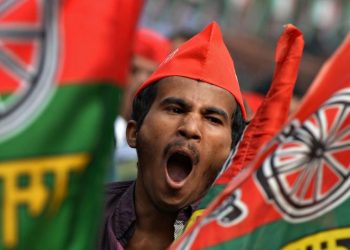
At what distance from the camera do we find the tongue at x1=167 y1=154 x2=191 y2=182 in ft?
11.5

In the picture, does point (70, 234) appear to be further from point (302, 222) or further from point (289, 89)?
point (289, 89)

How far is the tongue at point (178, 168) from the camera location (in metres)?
3.49

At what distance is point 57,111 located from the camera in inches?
98.7

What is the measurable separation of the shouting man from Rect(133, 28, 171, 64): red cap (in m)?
3.22

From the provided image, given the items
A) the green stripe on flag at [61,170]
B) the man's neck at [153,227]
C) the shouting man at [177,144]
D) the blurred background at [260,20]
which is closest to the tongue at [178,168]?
the shouting man at [177,144]

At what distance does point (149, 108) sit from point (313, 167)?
2.56 feet

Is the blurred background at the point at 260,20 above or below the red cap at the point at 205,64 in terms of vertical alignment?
below

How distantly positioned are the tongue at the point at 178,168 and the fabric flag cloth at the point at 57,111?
3.15 feet

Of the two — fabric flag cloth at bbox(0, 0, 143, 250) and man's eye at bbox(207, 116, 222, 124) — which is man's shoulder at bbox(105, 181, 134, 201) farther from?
fabric flag cloth at bbox(0, 0, 143, 250)

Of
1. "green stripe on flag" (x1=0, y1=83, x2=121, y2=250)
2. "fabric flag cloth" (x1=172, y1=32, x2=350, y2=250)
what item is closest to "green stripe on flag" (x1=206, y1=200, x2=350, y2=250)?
"fabric flag cloth" (x1=172, y1=32, x2=350, y2=250)

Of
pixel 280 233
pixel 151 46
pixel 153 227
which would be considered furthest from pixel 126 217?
pixel 151 46

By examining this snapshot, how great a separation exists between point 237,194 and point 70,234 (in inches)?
21.5

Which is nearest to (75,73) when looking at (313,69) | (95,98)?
(95,98)

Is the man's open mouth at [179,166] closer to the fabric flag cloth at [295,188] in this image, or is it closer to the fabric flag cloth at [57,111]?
the fabric flag cloth at [295,188]
